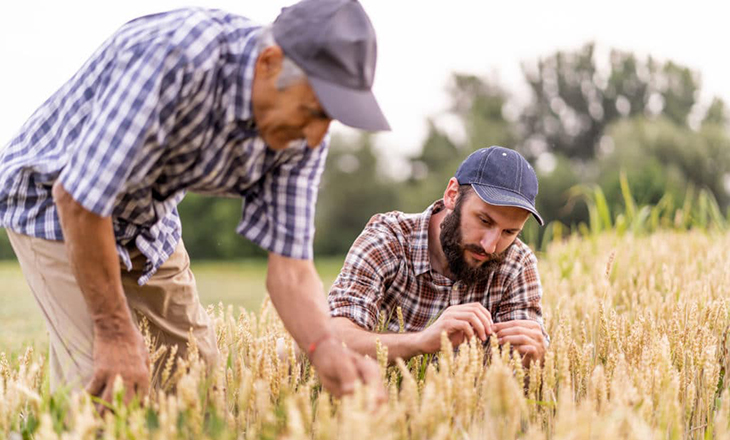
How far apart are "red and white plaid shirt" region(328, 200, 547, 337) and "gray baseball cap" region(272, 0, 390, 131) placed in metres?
1.29

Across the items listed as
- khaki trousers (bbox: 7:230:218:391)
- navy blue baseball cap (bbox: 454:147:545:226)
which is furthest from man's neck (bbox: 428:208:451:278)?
khaki trousers (bbox: 7:230:218:391)

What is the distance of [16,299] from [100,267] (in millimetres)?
6973

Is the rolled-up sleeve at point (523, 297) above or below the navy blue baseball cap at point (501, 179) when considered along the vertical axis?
below

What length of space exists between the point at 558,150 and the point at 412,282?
27.0 meters

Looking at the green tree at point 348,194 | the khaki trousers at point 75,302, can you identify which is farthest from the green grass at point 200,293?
the green tree at point 348,194

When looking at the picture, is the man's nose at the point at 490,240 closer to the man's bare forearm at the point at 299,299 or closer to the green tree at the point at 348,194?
the man's bare forearm at the point at 299,299

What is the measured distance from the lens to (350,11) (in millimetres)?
1890

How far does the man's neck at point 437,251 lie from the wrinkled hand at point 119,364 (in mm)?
1611

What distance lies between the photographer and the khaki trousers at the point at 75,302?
7.52 ft

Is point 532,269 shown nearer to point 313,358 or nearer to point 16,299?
point 313,358

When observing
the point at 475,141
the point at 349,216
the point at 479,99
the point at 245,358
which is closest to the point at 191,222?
the point at 349,216

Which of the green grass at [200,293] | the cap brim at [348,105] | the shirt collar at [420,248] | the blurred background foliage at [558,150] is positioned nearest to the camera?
the cap brim at [348,105]

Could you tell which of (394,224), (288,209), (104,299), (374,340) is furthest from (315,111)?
(394,224)

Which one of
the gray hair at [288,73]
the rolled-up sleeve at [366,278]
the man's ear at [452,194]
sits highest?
the gray hair at [288,73]
